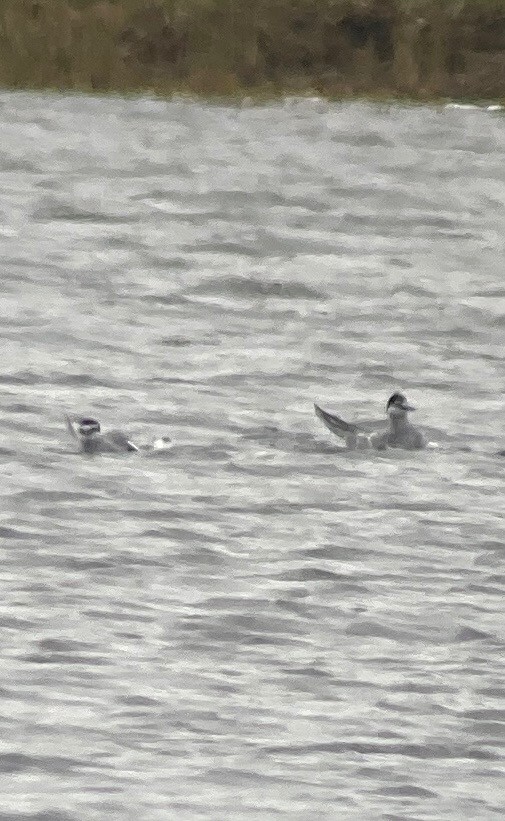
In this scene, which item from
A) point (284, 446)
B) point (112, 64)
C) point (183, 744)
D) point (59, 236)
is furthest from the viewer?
point (112, 64)

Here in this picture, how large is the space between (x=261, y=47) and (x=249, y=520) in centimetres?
1692

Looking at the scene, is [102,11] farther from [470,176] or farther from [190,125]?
[470,176]

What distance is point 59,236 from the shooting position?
19.0 m

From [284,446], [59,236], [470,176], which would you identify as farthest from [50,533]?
[470,176]

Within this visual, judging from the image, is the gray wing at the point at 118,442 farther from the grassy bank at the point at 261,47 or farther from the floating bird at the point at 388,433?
the grassy bank at the point at 261,47

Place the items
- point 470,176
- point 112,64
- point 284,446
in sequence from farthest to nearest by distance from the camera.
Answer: point 112,64 → point 470,176 → point 284,446

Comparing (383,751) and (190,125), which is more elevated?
(383,751)

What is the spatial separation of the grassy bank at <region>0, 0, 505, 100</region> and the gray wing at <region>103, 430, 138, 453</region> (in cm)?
1474

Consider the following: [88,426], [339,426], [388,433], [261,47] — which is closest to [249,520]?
[88,426]

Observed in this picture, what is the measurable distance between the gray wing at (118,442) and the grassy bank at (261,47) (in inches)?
580

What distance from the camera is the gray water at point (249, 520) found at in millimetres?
6574

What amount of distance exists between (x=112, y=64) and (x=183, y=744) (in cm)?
1947

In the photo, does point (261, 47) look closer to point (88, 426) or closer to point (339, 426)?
point (339, 426)

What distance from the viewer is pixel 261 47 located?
26000mm
